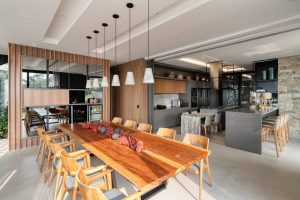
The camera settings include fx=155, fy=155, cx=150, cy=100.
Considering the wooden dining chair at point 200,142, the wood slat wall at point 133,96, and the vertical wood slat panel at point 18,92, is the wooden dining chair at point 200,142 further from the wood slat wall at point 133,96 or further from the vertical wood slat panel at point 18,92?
the vertical wood slat panel at point 18,92

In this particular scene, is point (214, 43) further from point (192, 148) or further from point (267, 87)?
point (267, 87)

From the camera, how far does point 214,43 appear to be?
145 inches

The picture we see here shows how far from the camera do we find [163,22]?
9.33 ft

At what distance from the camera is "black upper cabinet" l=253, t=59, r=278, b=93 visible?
5473mm

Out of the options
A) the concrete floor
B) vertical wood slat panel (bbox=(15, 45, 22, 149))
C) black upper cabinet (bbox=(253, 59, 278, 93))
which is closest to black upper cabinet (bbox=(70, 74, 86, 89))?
vertical wood slat panel (bbox=(15, 45, 22, 149))

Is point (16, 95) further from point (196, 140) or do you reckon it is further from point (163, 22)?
point (196, 140)

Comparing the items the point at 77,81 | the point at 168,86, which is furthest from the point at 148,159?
the point at 168,86

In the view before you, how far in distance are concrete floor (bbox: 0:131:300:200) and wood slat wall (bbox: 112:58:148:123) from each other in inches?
103

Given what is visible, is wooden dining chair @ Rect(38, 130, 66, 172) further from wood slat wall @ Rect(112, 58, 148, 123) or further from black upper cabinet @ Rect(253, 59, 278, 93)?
black upper cabinet @ Rect(253, 59, 278, 93)

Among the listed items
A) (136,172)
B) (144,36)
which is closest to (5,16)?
(144,36)

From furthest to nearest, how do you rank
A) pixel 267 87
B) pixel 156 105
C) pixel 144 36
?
pixel 156 105 → pixel 267 87 → pixel 144 36

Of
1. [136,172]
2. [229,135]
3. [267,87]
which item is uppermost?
[267,87]

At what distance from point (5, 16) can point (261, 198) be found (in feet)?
15.8

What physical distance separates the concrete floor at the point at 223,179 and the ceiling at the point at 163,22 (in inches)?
101
